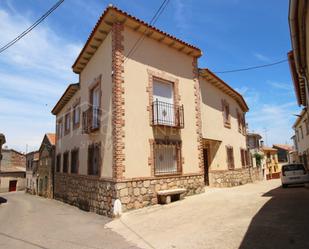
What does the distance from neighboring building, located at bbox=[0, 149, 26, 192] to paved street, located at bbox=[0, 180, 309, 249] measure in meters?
35.3

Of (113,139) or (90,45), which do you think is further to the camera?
(90,45)

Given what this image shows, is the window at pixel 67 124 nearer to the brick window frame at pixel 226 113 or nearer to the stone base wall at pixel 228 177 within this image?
the stone base wall at pixel 228 177

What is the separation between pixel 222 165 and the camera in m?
15.6

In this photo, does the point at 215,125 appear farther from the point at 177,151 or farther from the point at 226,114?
the point at 177,151

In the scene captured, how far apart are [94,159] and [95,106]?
7.80 feet

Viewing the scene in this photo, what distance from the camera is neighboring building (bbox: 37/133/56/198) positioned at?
72.6 feet

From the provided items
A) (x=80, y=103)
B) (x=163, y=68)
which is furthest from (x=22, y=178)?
(x=163, y=68)

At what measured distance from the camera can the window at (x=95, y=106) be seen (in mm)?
10880

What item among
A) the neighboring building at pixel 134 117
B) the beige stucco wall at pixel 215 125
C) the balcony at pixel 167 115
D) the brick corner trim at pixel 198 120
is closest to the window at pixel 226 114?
the beige stucco wall at pixel 215 125

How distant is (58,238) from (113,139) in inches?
146

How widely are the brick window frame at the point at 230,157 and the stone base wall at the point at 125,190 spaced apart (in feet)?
18.2

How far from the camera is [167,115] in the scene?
1066cm

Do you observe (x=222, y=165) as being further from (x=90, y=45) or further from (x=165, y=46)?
(x=90, y=45)

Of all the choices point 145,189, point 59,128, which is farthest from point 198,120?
point 59,128
